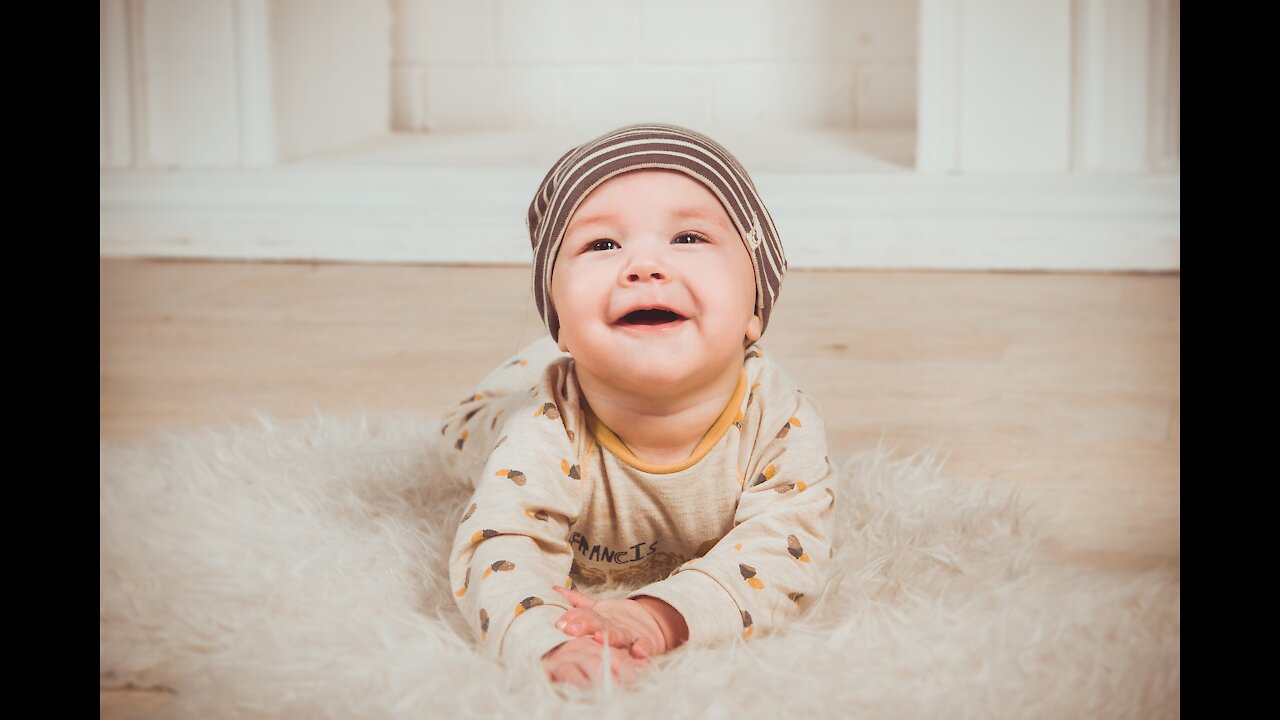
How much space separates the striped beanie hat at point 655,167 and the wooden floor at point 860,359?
0.30m

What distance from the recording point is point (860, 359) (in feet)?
4.66

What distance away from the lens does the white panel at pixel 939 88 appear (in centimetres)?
198

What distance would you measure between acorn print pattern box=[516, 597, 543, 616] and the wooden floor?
213mm

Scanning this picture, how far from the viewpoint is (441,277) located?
1.96 metres

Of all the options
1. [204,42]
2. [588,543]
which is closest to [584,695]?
[588,543]

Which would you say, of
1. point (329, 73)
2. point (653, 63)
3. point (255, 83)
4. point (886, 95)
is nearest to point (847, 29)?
point (886, 95)

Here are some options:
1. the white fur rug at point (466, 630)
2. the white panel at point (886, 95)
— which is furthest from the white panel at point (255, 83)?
the white panel at point (886, 95)

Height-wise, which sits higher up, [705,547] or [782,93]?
[782,93]

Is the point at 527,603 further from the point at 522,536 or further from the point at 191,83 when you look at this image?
the point at 191,83

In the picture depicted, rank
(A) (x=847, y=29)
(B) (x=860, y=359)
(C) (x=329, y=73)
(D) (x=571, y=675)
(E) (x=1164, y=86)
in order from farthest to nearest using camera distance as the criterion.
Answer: (A) (x=847, y=29)
(C) (x=329, y=73)
(E) (x=1164, y=86)
(B) (x=860, y=359)
(D) (x=571, y=675)

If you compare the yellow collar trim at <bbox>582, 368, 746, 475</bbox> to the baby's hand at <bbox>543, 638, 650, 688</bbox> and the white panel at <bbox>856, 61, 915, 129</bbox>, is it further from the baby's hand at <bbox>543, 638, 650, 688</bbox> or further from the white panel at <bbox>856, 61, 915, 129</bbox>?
the white panel at <bbox>856, 61, 915, 129</bbox>

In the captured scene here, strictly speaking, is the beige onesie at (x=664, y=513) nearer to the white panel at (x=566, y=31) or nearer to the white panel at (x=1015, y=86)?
the white panel at (x=1015, y=86)

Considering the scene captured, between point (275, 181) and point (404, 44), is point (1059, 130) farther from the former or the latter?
point (404, 44)

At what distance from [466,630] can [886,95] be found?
2.49 metres
